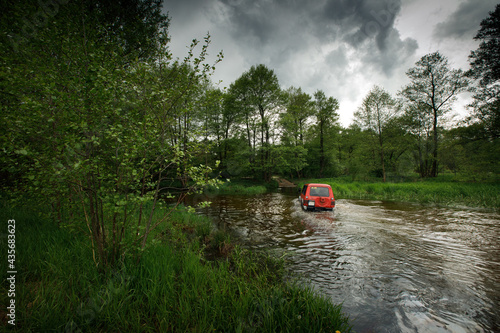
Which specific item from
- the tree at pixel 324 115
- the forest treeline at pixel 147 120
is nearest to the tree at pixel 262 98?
the forest treeline at pixel 147 120

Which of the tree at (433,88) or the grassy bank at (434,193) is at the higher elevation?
the tree at (433,88)

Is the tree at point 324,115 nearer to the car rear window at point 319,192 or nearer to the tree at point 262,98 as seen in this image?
the tree at point 262,98

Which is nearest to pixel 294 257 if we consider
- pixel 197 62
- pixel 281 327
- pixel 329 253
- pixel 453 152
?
pixel 329 253

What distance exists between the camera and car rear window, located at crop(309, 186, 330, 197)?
11.9 meters

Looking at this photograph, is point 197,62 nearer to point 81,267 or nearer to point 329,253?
point 81,267

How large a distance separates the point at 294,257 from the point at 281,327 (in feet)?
11.0

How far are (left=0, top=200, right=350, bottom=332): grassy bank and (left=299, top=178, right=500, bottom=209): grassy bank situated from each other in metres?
17.3

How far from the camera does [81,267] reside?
3.27 meters

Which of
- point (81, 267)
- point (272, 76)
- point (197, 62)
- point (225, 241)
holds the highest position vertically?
point (272, 76)

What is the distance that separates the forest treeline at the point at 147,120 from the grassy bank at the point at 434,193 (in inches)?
150

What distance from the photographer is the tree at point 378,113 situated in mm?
26250

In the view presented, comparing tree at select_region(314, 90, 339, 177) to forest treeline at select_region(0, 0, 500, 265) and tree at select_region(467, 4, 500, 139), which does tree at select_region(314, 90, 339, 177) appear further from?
tree at select_region(467, 4, 500, 139)

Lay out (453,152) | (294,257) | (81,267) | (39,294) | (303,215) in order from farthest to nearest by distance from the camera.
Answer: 1. (453,152)
2. (303,215)
3. (294,257)
4. (81,267)
5. (39,294)

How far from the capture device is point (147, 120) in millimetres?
3086
